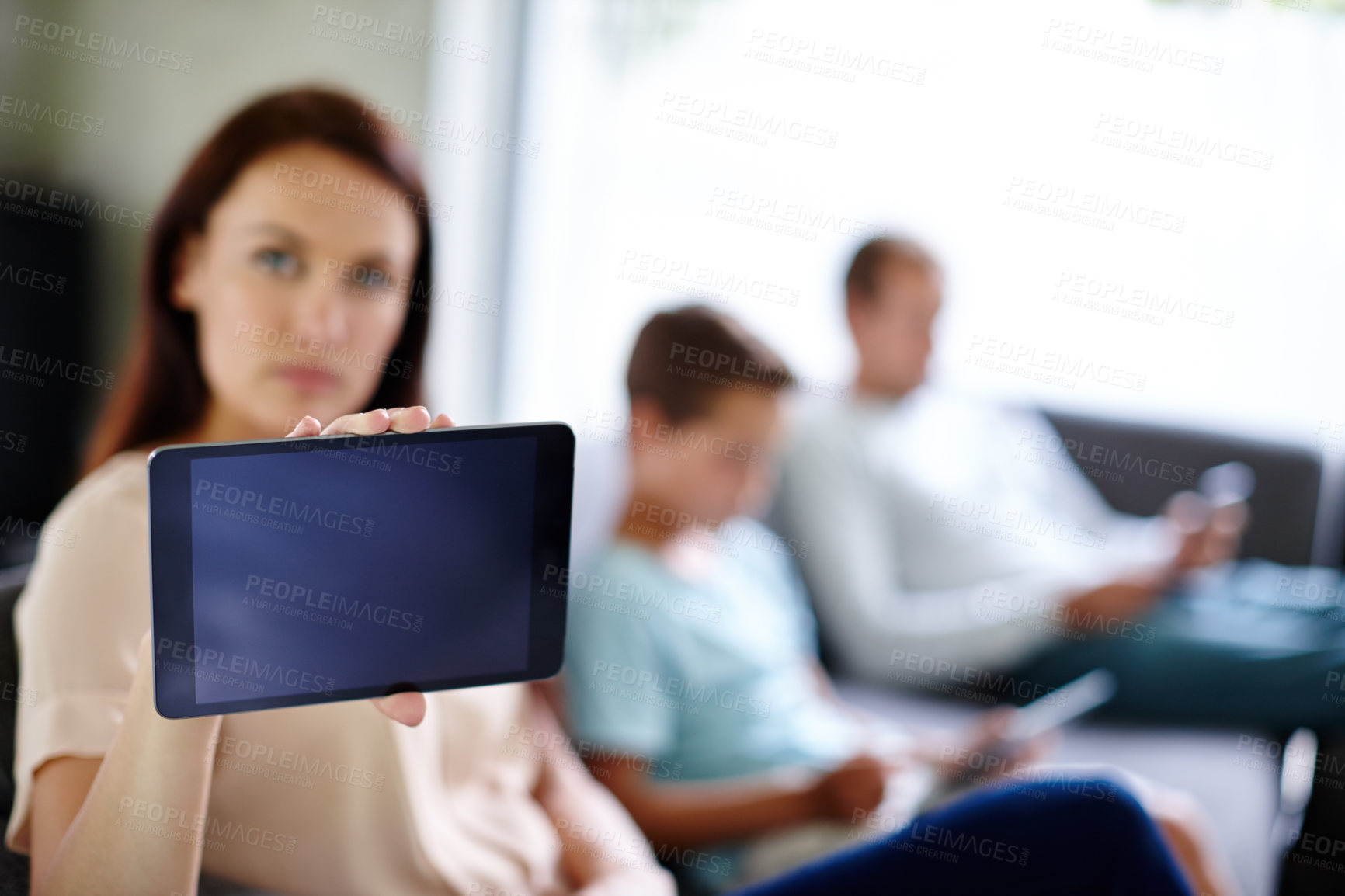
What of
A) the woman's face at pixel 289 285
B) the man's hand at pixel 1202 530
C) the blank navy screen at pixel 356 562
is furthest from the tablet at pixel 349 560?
the man's hand at pixel 1202 530

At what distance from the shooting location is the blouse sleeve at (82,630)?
0.79m

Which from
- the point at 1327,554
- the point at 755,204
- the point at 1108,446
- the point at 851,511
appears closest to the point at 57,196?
the point at 755,204

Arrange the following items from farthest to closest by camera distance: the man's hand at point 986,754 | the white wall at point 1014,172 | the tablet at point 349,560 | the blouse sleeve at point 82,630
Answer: the white wall at point 1014,172, the man's hand at point 986,754, the blouse sleeve at point 82,630, the tablet at point 349,560

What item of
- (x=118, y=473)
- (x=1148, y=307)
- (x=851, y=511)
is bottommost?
(x=851, y=511)

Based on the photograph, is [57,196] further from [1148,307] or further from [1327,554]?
[1327,554]

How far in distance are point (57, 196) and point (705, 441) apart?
1.71 meters

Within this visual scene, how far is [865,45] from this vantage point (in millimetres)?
2305

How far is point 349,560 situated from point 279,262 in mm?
386

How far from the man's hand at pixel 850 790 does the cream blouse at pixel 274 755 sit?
1.31 ft

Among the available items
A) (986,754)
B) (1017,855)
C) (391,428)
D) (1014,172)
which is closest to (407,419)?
(391,428)

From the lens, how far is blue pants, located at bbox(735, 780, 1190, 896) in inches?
36.4

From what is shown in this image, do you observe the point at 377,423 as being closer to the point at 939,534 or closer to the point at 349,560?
the point at 349,560

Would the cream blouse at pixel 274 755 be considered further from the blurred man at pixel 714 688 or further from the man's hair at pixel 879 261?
the man's hair at pixel 879 261

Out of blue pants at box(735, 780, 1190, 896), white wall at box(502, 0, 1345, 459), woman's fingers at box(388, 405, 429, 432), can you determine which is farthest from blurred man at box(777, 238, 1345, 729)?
woman's fingers at box(388, 405, 429, 432)
